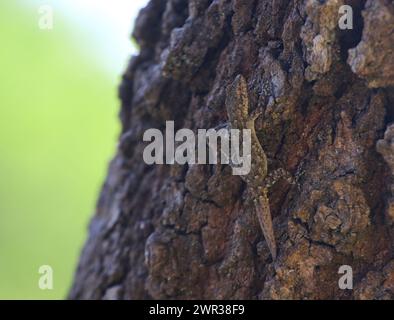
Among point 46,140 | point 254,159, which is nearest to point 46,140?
point 46,140

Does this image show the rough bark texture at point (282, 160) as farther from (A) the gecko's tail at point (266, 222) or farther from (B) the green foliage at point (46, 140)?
(B) the green foliage at point (46, 140)

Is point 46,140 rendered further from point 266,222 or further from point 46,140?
point 266,222

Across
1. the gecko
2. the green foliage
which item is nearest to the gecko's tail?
the gecko

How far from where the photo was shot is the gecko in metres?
4.14

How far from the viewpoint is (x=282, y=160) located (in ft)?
14.2

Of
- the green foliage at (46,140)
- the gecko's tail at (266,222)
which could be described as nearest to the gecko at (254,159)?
the gecko's tail at (266,222)

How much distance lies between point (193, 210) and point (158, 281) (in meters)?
0.78

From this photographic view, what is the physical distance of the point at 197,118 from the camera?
4.95 m

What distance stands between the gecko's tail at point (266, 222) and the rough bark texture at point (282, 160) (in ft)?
Answer: 0.18

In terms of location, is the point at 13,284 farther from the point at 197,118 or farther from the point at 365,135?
the point at 365,135

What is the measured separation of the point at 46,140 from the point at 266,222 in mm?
11990

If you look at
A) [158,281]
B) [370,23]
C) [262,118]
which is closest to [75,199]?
[158,281]

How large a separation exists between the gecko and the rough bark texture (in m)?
0.07
